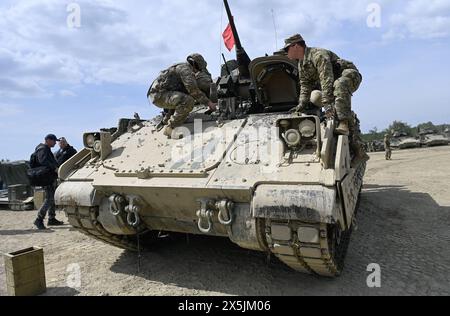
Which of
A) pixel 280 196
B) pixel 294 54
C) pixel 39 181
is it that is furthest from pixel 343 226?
pixel 39 181

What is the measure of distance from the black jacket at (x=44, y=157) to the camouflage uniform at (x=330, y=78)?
5.58 metres

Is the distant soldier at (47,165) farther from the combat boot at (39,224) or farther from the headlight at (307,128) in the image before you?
the headlight at (307,128)

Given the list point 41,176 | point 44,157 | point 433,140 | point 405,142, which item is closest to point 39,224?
point 41,176

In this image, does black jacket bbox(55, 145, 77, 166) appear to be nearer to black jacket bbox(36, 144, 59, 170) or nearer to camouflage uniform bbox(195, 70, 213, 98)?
black jacket bbox(36, 144, 59, 170)

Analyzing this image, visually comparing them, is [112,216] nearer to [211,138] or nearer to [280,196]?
[211,138]

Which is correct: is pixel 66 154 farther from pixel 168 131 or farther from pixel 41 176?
pixel 168 131

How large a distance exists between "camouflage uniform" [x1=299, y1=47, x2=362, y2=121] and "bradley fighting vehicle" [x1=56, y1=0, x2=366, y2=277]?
0.99 ft

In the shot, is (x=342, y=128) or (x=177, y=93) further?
(x=177, y=93)

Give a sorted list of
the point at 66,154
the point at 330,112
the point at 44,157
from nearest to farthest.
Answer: the point at 330,112 < the point at 44,157 < the point at 66,154

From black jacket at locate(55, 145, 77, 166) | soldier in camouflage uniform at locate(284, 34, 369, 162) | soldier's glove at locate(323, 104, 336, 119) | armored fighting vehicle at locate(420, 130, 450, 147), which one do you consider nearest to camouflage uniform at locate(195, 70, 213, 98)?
soldier in camouflage uniform at locate(284, 34, 369, 162)

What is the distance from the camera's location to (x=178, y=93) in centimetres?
542

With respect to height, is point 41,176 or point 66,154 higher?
point 66,154

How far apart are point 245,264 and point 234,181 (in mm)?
1686

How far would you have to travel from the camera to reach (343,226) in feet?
12.6
